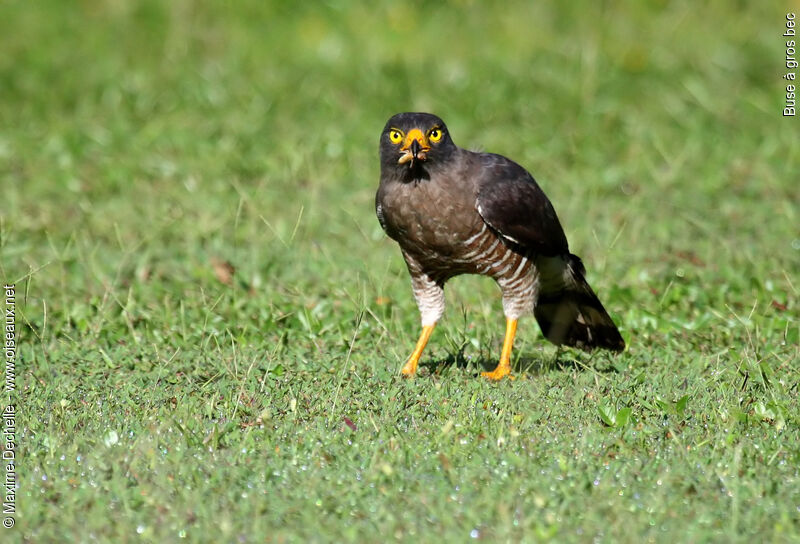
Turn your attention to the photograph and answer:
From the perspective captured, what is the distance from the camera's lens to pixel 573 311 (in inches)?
248

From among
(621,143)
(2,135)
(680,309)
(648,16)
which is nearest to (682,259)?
(680,309)

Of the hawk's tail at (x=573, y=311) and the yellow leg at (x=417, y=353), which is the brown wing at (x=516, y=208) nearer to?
the hawk's tail at (x=573, y=311)

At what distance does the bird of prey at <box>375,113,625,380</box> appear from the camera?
18.5 feet

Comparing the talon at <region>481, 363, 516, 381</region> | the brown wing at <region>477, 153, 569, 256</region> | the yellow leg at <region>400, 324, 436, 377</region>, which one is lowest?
the yellow leg at <region>400, 324, 436, 377</region>

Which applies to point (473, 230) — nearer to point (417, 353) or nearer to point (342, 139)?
point (417, 353)

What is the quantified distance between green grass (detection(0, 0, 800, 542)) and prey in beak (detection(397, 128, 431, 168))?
0.87 metres

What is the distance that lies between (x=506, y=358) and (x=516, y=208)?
0.81m

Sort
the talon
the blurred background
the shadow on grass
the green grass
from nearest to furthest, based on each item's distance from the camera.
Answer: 1. the green grass
2. the talon
3. the shadow on grass
4. the blurred background

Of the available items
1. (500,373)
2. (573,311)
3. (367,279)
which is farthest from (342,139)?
(500,373)

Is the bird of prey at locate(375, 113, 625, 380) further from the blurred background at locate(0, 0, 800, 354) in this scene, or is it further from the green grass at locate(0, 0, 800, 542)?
the blurred background at locate(0, 0, 800, 354)

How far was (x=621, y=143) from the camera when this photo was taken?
10.2 metres

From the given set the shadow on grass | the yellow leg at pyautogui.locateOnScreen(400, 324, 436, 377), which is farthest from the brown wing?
the yellow leg at pyautogui.locateOnScreen(400, 324, 436, 377)

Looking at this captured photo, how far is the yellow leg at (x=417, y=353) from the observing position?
5.92 m

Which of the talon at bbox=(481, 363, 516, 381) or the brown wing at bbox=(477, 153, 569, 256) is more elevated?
the brown wing at bbox=(477, 153, 569, 256)
